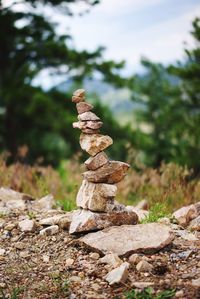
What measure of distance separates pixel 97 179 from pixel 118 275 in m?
1.26

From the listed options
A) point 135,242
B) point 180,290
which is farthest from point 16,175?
point 180,290

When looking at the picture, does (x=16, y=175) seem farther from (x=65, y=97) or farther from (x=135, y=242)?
(x=65, y=97)

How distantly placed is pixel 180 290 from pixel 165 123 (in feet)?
58.6

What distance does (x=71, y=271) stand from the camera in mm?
4660

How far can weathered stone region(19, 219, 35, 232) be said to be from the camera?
218 inches

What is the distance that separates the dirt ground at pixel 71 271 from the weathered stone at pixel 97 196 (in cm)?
39

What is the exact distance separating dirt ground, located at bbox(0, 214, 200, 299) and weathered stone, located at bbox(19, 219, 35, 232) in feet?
0.38

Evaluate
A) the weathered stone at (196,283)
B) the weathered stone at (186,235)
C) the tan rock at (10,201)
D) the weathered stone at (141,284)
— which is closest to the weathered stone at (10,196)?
the tan rock at (10,201)

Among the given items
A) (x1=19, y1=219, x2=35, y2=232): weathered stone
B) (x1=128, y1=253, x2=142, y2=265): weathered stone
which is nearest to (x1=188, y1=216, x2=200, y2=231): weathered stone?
(x1=128, y1=253, x2=142, y2=265): weathered stone

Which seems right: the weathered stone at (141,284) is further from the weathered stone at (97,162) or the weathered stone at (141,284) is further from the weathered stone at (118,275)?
the weathered stone at (97,162)

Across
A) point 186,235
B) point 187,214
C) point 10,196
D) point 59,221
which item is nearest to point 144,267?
point 186,235

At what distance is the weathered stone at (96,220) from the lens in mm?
5168

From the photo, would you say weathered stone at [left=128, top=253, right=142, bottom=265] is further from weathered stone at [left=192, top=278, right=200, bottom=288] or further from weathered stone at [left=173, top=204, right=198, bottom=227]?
weathered stone at [left=173, top=204, right=198, bottom=227]

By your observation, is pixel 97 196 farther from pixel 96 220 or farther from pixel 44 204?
pixel 44 204
